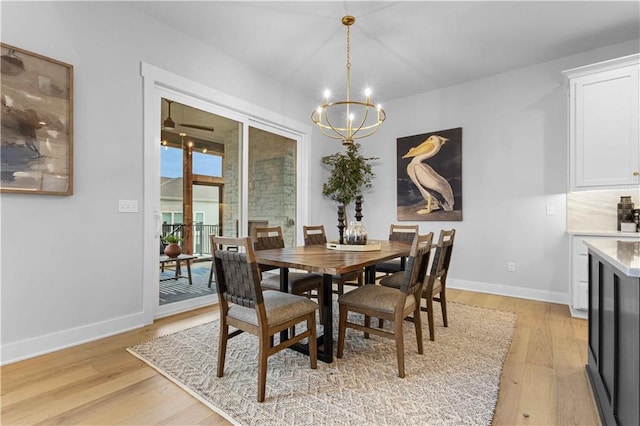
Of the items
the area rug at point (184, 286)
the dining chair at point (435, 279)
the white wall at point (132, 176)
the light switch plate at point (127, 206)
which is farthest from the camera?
the area rug at point (184, 286)

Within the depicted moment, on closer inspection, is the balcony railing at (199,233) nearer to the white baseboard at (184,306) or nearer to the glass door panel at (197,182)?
the glass door panel at (197,182)

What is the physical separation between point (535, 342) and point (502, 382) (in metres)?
0.85

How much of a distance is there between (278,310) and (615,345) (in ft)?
5.13

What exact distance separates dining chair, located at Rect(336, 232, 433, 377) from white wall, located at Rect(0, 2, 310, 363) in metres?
2.01

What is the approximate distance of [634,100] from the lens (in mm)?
2980

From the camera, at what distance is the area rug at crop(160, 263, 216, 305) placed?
3362 millimetres

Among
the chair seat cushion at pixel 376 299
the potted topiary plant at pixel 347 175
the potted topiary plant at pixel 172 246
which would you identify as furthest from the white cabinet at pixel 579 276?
the potted topiary plant at pixel 172 246

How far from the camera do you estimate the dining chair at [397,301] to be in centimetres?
193

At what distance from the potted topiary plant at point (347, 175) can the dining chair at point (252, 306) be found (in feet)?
10.2

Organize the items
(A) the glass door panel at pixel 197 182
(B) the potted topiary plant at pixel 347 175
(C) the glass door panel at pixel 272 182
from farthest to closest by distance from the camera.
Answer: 1. (B) the potted topiary plant at pixel 347 175
2. (C) the glass door panel at pixel 272 182
3. (A) the glass door panel at pixel 197 182

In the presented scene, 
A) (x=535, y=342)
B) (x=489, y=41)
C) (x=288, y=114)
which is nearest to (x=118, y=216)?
(x=288, y=114)

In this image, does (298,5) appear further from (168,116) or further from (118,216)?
(118,216)

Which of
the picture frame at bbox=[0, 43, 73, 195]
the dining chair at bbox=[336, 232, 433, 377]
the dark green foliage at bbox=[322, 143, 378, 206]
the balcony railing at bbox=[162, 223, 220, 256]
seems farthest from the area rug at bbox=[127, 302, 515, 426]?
the dark green foliage at bbox=[322, 143, 378, 206]

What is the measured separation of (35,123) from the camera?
7.36ft
